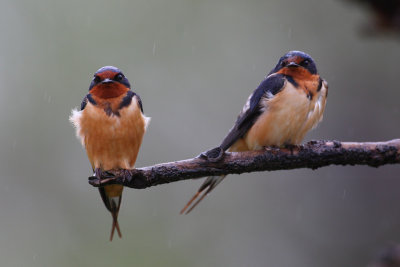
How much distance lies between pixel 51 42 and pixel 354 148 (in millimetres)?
6905

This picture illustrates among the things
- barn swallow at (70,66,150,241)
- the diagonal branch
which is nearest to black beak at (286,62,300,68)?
the diagonal branch

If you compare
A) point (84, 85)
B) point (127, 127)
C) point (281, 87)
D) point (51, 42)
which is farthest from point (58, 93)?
point (281, 87)

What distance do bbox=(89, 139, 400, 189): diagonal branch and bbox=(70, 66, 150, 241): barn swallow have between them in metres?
0.42

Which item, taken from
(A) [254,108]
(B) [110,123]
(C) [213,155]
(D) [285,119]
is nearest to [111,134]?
(B) [110,123]

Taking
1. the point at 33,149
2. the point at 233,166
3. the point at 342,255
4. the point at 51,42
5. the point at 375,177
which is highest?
the point at 51,42

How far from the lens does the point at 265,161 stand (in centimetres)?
396

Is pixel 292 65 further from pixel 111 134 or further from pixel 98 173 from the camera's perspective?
pixel 98 173

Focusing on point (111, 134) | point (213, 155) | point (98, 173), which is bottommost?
point (98, 173)

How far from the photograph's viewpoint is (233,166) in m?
3.81

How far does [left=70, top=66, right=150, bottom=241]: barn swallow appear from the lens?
4.38 m

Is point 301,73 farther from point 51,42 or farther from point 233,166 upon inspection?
point 51,42

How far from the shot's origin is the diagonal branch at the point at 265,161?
12.1 feet

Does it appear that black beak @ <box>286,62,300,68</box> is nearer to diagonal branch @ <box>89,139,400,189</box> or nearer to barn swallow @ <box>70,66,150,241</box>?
diagonal branch @ <box>89,139,400,189</box>

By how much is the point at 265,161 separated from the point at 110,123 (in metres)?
1.38
